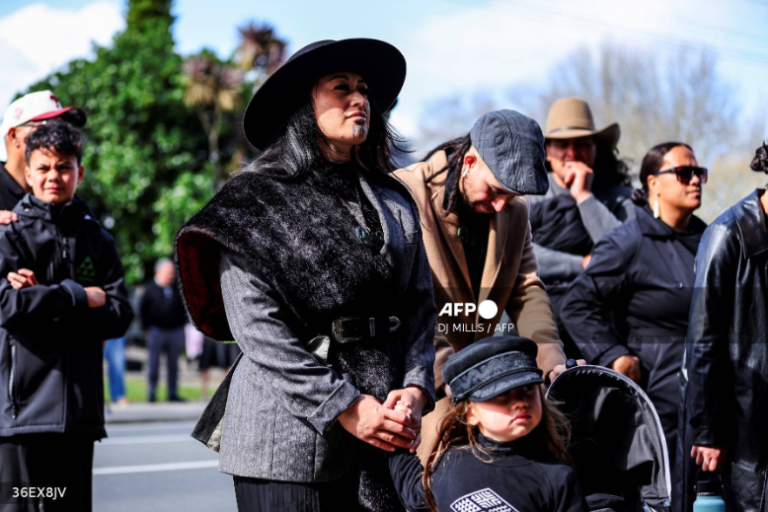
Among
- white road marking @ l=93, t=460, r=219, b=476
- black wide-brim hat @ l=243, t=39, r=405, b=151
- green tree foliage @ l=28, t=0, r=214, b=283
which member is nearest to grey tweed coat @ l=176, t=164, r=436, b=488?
black wide-brim hat @ l=243, t=39, r=405, b=151

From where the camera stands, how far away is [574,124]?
5359 mm

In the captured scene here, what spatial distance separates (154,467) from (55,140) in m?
5.62

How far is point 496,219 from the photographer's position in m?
3.63

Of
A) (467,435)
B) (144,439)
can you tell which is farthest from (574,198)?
(144,439)

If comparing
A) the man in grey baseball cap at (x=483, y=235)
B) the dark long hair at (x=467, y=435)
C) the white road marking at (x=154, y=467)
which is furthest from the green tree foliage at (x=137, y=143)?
the dark long hair at (x=467, y=435)

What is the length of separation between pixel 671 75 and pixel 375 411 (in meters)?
12.6

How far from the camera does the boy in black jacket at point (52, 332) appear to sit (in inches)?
153

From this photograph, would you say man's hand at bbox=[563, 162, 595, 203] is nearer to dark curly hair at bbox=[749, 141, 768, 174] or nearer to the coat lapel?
dark curly hair at bbox=[749, 141, 768, 174]

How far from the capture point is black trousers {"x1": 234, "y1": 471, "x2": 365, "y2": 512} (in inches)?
102

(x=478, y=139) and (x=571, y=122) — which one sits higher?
(x=571, y=122)

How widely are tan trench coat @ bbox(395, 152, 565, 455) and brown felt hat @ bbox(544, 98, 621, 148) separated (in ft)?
5.28

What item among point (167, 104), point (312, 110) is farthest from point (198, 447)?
point (167, 104)

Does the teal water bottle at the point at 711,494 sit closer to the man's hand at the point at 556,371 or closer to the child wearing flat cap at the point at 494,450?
the man's hand at the point at 556,371

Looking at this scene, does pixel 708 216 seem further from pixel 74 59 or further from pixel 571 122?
pixel 74 59
